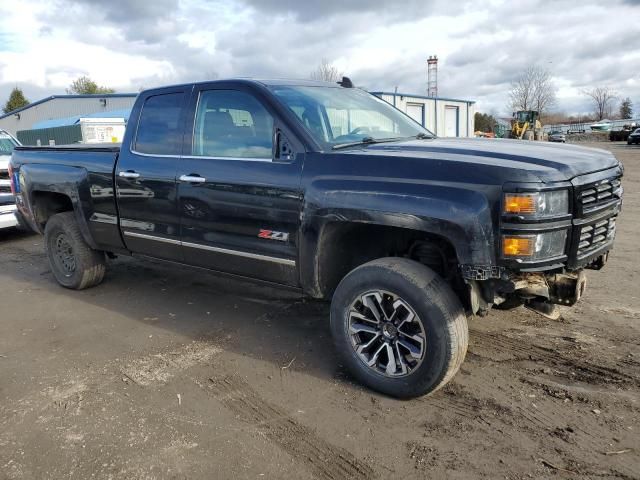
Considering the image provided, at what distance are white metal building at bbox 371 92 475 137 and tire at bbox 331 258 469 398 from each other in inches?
1009

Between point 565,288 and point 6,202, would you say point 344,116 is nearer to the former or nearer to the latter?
point 565,288

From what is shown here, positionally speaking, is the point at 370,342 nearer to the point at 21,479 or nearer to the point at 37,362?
the point at 21,479

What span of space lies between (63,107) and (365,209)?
40.0 meters

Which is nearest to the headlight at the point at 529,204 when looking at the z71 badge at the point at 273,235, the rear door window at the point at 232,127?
the z71 badge at the point at 273,235

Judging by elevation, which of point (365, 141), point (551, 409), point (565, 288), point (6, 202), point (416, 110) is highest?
point (416, 110)

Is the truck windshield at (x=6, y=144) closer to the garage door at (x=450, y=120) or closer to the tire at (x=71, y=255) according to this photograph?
the tire at (x=71, y=255)

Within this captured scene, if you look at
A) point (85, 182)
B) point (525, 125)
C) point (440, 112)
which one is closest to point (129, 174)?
point (85, 182)

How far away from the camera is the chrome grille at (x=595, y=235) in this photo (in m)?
3.09

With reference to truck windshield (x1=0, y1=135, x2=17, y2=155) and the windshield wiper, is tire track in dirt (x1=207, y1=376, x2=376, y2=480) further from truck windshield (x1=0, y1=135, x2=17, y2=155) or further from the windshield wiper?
truck windshield (x1=0, y1=135, x2=17, y2=155)

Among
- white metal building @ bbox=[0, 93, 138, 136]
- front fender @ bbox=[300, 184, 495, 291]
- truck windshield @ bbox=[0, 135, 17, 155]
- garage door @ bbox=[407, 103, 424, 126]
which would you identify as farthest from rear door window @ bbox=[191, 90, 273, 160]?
white metal building @ bbox=[0, 93, 138, 136]

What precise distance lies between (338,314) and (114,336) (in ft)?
6.93

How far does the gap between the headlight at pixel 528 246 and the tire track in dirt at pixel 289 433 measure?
1.33 m

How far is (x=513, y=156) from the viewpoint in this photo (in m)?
3.10

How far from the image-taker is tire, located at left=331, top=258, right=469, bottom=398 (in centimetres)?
308
